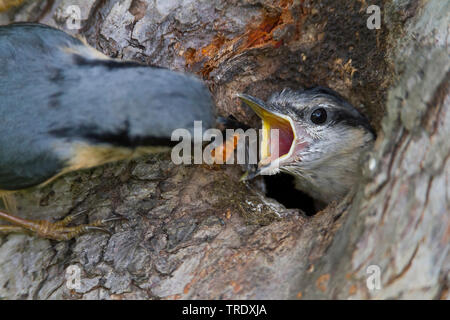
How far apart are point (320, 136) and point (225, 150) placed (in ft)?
1.99

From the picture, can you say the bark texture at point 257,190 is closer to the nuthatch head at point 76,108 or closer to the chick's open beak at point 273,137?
the chick's open beak at point 273,137

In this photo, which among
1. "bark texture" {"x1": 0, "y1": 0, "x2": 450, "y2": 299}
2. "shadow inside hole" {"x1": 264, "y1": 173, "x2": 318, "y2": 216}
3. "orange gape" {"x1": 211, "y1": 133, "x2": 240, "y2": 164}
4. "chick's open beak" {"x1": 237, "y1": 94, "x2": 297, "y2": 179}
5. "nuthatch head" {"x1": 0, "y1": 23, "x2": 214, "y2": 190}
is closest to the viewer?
"bark texture" {"x1": 0, "y1": 0, "x2": 450, "y2": 299}

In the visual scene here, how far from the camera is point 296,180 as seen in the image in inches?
120

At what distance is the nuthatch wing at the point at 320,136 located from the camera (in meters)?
2.66

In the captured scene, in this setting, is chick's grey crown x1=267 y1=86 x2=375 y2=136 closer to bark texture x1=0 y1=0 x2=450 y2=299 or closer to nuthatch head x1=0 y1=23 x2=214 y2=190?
bark texture x1=0 y1=0 x2=450 y2=299

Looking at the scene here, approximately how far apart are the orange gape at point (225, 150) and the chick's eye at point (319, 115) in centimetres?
51

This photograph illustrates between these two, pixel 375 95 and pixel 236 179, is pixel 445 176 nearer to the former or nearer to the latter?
pixel 375 95

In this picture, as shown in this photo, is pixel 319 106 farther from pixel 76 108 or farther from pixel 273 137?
pixel 76 108

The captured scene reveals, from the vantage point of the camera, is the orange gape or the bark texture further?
the orange gape

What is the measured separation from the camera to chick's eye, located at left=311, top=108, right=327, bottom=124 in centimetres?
270

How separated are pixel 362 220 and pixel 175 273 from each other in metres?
0.86

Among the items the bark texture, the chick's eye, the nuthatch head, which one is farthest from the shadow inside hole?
the nuthatch head

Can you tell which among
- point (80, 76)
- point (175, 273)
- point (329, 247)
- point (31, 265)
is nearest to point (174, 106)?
point (80, 76)

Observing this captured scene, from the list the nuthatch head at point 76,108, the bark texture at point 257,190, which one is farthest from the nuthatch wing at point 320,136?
the nuthatch head at point 76,108
